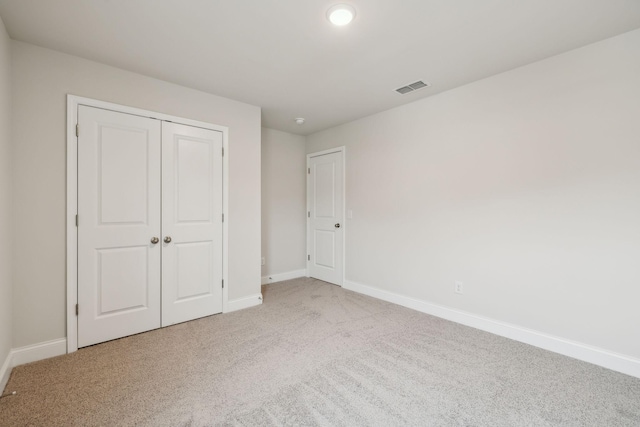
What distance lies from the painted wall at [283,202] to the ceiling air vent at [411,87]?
2.21m

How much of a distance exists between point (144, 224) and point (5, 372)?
136 centimetres

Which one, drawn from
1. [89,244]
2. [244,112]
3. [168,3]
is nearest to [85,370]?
[89,244]

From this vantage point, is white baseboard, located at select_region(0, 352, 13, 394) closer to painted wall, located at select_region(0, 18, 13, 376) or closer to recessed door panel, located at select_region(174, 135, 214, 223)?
painted wall, located at select_region(0, 18, 13, 376)

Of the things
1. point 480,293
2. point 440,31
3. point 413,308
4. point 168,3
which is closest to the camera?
point 168,3

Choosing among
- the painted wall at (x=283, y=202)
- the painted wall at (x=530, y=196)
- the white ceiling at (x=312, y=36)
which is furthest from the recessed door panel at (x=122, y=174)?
the painted wall at (x=530, y=196)

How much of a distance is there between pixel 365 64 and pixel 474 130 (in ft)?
4.37

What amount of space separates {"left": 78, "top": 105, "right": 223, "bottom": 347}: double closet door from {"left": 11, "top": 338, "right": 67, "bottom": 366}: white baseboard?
14 cm

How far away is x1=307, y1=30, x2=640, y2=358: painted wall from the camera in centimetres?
207

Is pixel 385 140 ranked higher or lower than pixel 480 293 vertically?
higher

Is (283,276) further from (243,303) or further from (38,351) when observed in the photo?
(38,351)

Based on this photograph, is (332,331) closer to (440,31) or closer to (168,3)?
(440,31)

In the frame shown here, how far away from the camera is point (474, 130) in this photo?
282cm

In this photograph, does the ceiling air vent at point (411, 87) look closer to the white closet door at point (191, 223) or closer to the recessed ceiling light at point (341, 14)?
the recessed ceiling light at point (341, 14)

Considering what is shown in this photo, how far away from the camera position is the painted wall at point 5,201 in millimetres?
1893
